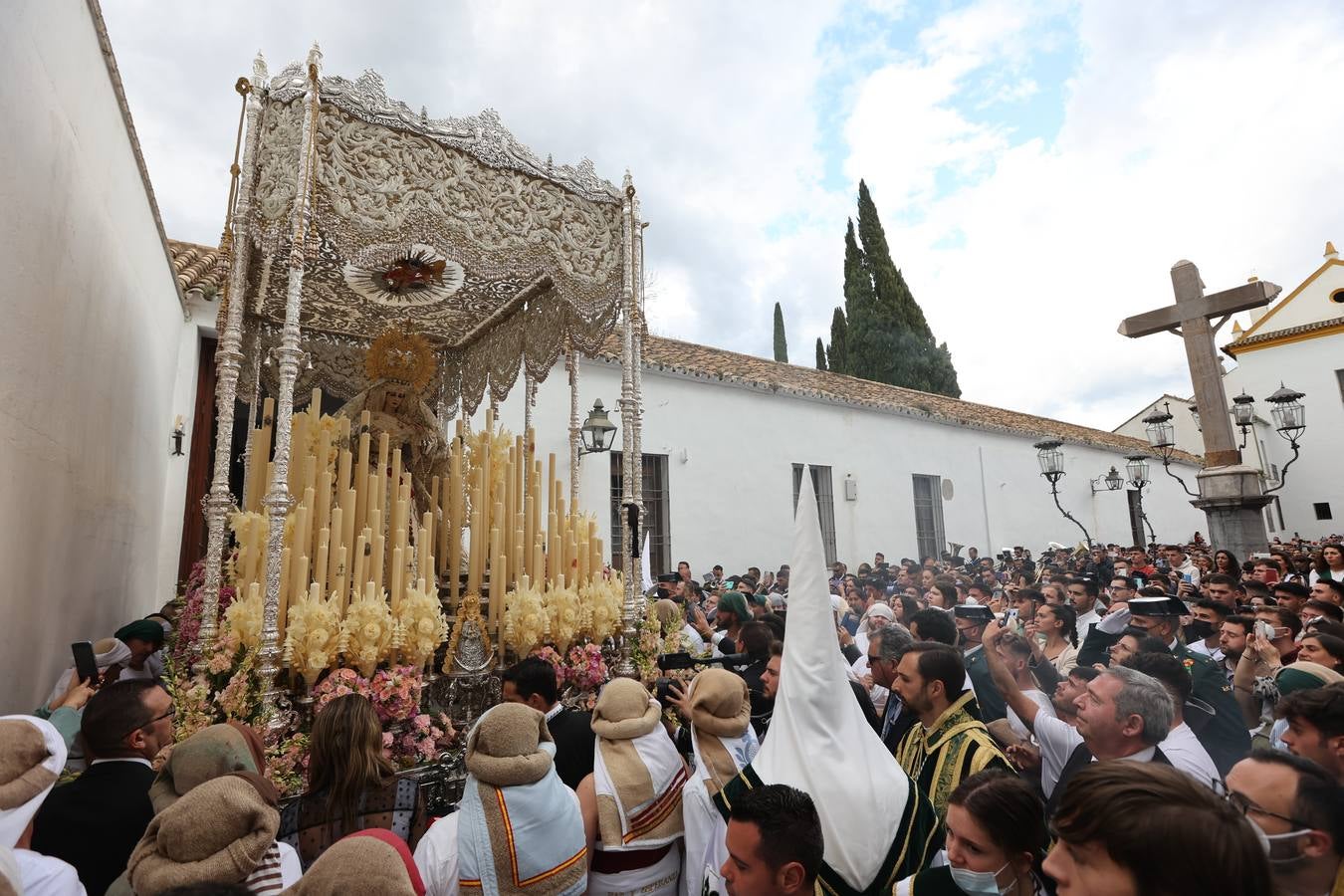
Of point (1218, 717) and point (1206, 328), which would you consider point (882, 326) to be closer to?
point (1206, 328)

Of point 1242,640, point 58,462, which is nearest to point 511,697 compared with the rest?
point 58,462

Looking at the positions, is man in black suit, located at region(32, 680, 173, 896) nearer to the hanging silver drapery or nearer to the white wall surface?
the hanging silver drapery

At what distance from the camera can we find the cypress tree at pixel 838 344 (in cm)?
2150

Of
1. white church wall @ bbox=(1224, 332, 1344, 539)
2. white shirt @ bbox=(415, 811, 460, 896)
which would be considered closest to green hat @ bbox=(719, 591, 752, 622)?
white shirt @ bbox=(415, 811, 460, 896)

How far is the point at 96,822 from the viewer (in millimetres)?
1923

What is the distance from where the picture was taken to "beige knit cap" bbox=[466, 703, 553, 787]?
205 cm

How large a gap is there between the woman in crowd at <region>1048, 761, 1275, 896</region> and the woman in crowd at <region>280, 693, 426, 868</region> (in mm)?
1859

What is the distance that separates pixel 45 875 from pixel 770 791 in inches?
65.9

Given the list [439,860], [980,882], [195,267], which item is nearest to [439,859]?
[439,860]

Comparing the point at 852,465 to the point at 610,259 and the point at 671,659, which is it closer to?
the point at 610,259

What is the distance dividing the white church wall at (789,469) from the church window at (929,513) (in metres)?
0.18

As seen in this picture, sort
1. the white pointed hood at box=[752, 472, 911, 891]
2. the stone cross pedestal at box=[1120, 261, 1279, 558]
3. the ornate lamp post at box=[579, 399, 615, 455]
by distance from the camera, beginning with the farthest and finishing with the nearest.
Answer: the ornate lamp post at box=[579, 399, 615, 455] < the stone cross pedestal at box=[1120, 261, 1279, 558] < the white pointed hood at box=[752, 472, 911, 891]

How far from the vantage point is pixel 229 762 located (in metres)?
1.93

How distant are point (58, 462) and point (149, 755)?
8.39 feet
